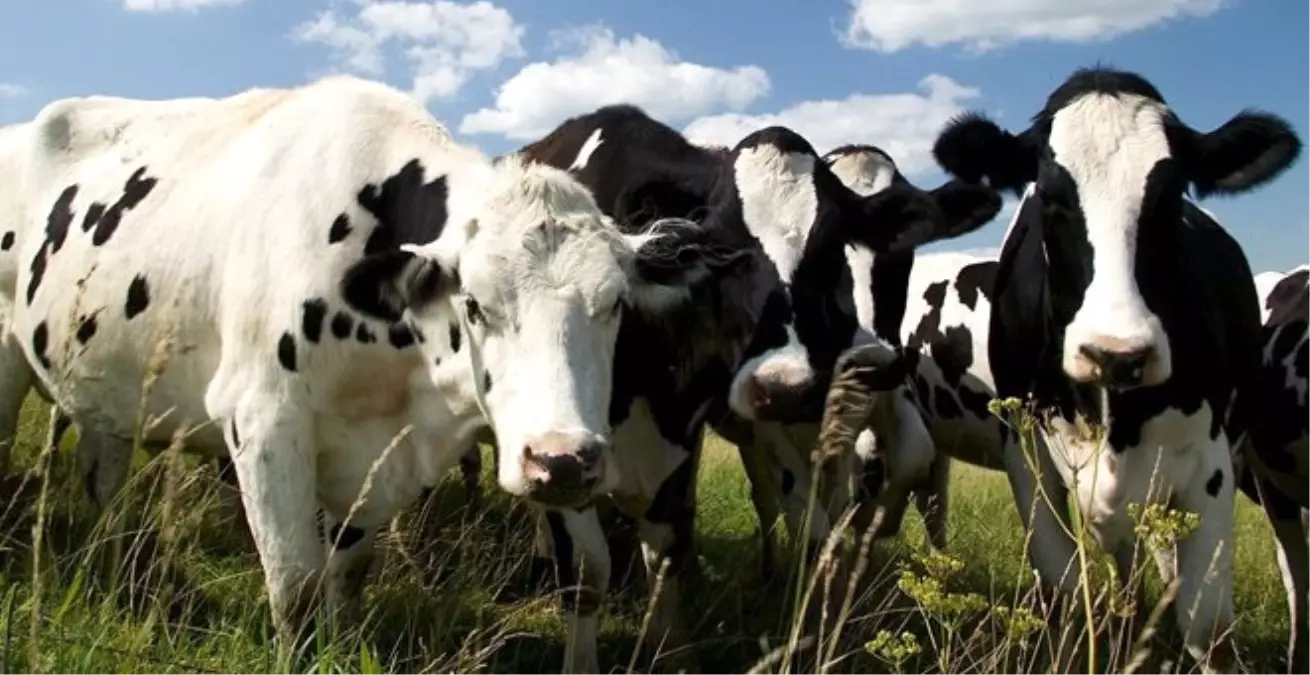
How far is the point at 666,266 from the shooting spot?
501 cm

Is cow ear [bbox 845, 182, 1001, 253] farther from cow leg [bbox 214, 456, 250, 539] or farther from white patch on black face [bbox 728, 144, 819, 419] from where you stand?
cow leg [bbox 214, 456, 250, 539]

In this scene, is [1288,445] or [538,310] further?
[1288,445]

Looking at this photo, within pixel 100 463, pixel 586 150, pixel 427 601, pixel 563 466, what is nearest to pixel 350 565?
pixel 427 601

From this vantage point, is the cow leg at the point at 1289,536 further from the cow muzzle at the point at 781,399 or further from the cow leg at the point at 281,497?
the cow leg at the point at 281,497

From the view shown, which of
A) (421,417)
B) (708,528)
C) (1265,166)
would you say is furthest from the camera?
(708,528)

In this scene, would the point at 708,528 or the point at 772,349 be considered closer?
the point at 772,349

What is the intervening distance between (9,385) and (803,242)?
448 cm

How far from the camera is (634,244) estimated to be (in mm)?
4887

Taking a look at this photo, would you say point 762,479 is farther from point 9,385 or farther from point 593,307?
point 9,385

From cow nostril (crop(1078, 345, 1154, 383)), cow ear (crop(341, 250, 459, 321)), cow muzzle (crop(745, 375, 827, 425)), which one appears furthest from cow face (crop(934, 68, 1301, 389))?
cow ear (crop(341, 250, 459, 321))

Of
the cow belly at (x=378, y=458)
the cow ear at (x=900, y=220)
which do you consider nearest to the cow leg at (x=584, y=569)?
the cow belly at (x=378, y=458)

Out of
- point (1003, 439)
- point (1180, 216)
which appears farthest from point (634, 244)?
point (1003, 439)

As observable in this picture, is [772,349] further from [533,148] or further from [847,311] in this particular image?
[533,148]

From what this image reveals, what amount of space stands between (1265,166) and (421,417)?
3652mm
